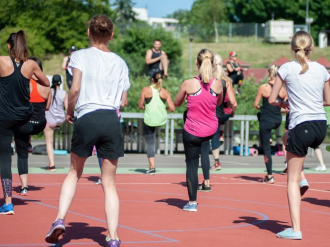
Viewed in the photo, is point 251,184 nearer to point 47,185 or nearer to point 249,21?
point 47,185

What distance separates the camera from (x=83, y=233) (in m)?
6.64

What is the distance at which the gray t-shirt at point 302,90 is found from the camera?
666 cm

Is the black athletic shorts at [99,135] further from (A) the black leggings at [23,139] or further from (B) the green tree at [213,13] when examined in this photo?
(B) the green tree at [213,13]

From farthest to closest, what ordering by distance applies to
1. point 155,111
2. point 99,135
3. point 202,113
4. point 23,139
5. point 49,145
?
point 155,111 → point 49,145 → point 23,139 → point 202,113 → point 99,135

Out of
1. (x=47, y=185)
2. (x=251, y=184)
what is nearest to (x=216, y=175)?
(x=251, y=184)

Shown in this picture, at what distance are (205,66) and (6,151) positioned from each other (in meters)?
2.72

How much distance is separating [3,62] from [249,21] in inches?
3678

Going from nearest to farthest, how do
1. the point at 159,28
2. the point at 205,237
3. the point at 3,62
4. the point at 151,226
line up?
the point at 205,237
the point at 151,226
the point at 3,62
the point at 159,28

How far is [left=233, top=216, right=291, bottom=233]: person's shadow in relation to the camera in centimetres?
718

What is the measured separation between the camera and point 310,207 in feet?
29.1

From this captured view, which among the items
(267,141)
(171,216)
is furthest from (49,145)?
(171,216)

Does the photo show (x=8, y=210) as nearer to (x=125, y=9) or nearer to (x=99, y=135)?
(x=99, y=135)

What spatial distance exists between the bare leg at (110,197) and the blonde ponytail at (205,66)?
2.90 meters

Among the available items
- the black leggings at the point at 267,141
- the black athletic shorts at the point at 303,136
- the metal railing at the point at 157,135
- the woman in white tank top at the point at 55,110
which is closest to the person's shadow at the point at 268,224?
the black athletic shorts at the point at 303,136
